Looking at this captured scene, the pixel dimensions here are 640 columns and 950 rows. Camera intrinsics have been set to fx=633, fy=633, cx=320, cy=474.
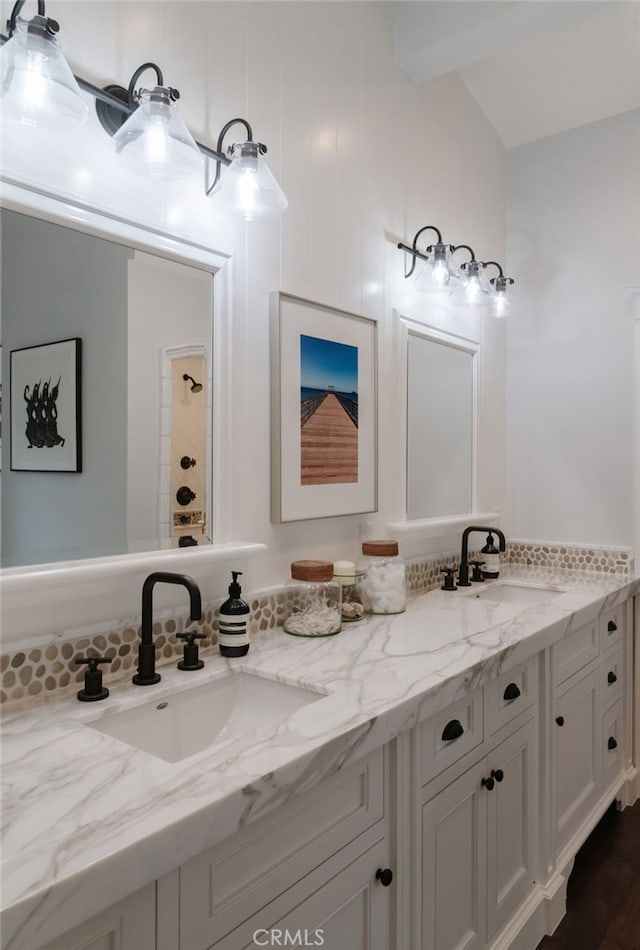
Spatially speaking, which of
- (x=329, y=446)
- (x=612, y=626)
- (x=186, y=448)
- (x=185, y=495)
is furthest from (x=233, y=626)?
(x=612, y=626)

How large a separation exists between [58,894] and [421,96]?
2723 millimetres

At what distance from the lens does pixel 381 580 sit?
2.03 metres

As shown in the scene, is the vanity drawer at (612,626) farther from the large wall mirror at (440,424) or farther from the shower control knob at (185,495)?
the shower control knob at (185,495)

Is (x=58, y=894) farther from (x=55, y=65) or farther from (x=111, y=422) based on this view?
(x=55, y=65)

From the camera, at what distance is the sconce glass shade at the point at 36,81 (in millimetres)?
1088

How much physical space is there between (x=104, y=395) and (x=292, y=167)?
3.21ft

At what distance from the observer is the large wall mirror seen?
241cm

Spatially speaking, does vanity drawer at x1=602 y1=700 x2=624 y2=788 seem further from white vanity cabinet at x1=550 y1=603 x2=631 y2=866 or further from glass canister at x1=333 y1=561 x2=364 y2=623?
glass canister at x1=333 y1=561 x2=364 y2=623

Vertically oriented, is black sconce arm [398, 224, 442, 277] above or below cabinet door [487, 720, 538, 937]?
above

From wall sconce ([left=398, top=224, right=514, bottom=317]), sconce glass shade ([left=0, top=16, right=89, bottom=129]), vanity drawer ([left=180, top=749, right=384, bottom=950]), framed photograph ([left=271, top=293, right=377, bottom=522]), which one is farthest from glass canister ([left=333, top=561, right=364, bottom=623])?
sconce glass shade ([left=0, top=16, right=89, bottom=129])

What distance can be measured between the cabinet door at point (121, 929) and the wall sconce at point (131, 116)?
1249 millimetres

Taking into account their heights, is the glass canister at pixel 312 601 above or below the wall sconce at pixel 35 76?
below

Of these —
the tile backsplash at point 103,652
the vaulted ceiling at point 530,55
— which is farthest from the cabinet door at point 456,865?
the vaulted ceiling at point 530,55

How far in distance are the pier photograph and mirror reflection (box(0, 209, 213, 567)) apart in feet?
1.23
